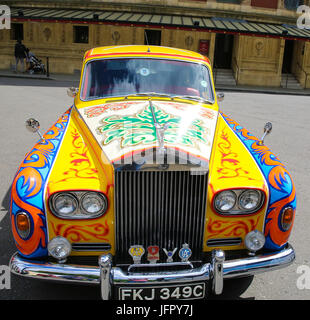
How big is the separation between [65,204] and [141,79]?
2.11 metres

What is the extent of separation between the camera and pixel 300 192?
534 centimetres

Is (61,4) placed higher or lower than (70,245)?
higher

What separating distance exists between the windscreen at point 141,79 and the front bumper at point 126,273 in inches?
86.3

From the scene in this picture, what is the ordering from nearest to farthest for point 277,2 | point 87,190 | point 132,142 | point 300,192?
point 87,190
point 132,142
point 300,192
point 277,2

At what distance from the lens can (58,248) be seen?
8.44 ft

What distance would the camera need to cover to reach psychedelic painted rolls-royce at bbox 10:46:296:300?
2516 mm

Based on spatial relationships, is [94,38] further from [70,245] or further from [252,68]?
[70,245]

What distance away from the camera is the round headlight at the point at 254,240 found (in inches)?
107

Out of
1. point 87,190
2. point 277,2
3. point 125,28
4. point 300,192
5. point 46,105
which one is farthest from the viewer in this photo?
point 277,2

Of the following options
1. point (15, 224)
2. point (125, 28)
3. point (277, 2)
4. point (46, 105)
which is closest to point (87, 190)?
point (15, 224)

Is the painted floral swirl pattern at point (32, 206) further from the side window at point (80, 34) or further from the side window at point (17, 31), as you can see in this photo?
the side window at point (17, 31)

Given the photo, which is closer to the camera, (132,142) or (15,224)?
(15,224)

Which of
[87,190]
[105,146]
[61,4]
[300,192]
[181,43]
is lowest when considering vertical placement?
[300,192]

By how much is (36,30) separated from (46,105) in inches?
647
